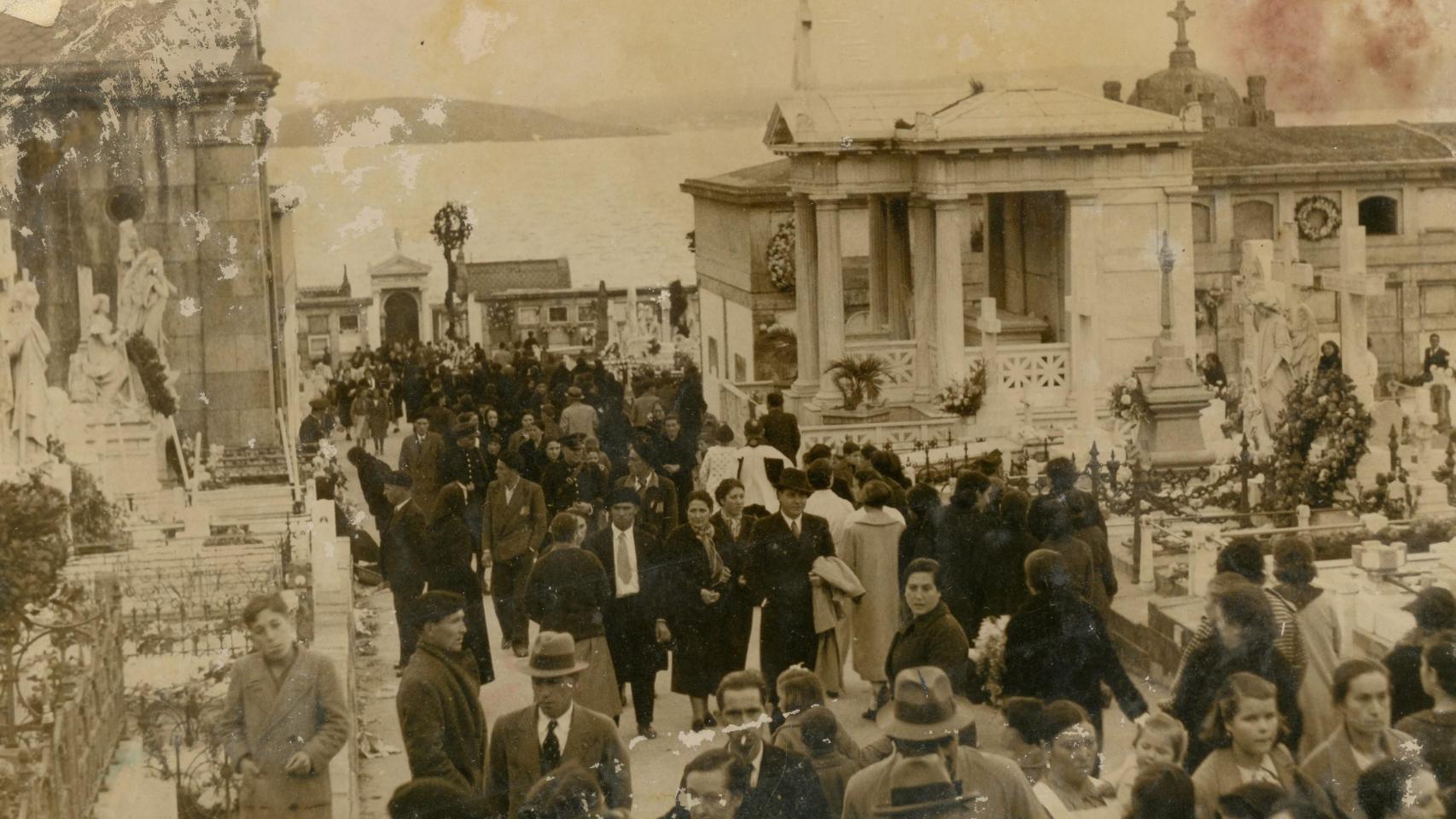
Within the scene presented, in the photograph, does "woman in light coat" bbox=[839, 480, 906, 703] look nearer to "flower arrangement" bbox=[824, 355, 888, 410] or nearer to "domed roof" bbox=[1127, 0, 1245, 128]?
"flower arrangement" bbox=[824, 355, 888, 410]

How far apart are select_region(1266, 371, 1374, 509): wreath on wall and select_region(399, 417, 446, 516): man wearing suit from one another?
4.01 meters

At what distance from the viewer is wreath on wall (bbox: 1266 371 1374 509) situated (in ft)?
32.0

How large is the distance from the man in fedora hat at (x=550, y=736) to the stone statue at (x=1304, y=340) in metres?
5.11

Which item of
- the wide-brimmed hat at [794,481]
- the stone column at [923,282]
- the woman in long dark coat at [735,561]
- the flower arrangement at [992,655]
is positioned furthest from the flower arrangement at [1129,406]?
the woman in long dark coat at [735,561]

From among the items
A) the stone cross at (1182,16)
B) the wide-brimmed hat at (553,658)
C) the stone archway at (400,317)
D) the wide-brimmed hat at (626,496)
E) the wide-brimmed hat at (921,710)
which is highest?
the stone cross at (1182,16)

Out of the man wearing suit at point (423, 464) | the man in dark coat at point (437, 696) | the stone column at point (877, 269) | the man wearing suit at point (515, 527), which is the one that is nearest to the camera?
the man in dark coat at point (437, 696)

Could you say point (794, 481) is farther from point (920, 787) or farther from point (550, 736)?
point (920, 787)

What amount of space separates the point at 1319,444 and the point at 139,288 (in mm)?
5552

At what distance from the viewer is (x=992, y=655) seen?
7.77 meters

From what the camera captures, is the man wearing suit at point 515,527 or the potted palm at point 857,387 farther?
the potted palm at point 857,387

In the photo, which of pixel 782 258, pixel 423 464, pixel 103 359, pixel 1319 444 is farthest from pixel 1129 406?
pixel 103 359

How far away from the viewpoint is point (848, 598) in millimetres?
7785

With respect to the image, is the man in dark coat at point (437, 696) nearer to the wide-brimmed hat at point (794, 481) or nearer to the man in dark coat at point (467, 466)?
the wide-brimmed hat at point (794, 481)

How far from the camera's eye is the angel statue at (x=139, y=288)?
8.40 m
